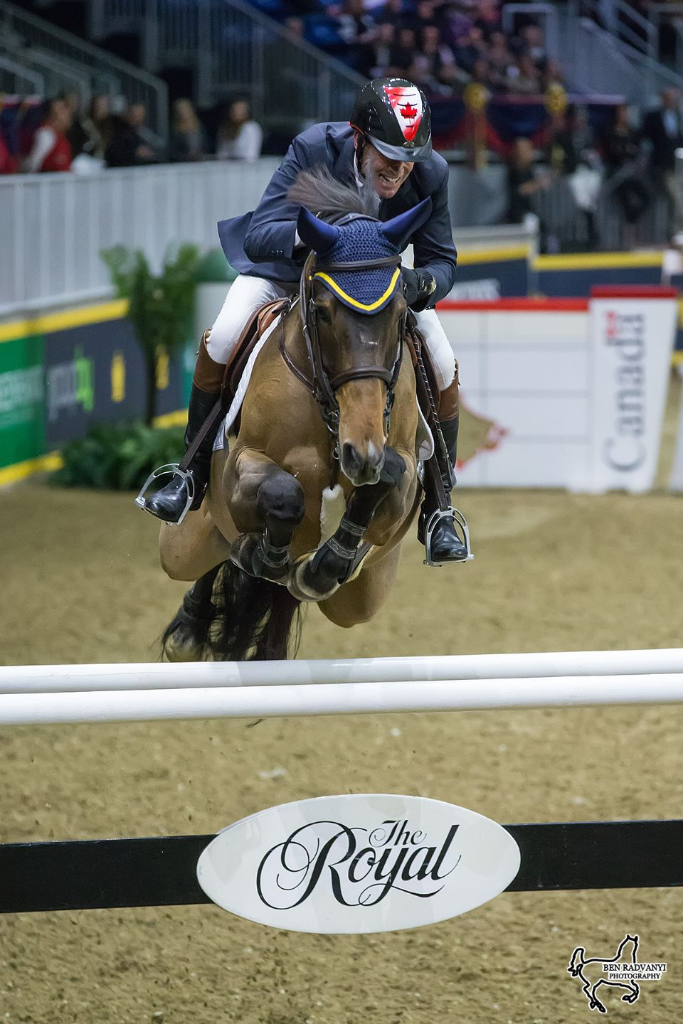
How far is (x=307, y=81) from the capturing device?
51.1ft

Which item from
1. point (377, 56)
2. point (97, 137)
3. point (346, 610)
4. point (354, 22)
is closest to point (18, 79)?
point (97, 137)

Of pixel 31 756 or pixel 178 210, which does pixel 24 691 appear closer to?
pixel 31 756

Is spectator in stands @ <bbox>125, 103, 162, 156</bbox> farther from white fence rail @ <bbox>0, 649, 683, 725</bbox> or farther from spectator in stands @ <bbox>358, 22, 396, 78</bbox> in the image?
white fence rail @ <bbox>0, 649, 683, 725</bbox>

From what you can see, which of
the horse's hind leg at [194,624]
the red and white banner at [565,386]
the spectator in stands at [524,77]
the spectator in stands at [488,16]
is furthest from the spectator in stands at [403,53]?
the horse's hind leg at [194,624]

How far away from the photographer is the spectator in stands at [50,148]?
11125mm

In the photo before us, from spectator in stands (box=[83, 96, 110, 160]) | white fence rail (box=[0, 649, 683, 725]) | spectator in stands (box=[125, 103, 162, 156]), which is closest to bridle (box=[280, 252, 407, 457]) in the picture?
white fence rail (box=[0, 649, 683, 725])

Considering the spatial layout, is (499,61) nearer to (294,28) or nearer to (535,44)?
(535,44)

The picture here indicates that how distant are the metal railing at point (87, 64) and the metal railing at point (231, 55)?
0.65m

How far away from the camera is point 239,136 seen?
46.7 ft

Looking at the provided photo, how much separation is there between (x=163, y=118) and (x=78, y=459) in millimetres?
6309

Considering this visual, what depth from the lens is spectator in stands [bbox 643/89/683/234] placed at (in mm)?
17906

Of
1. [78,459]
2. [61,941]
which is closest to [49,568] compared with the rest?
[78,459]

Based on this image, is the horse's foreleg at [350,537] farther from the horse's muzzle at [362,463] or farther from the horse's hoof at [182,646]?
the horse's hoof at [182,646]

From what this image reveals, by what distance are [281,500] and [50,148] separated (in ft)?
29.0
